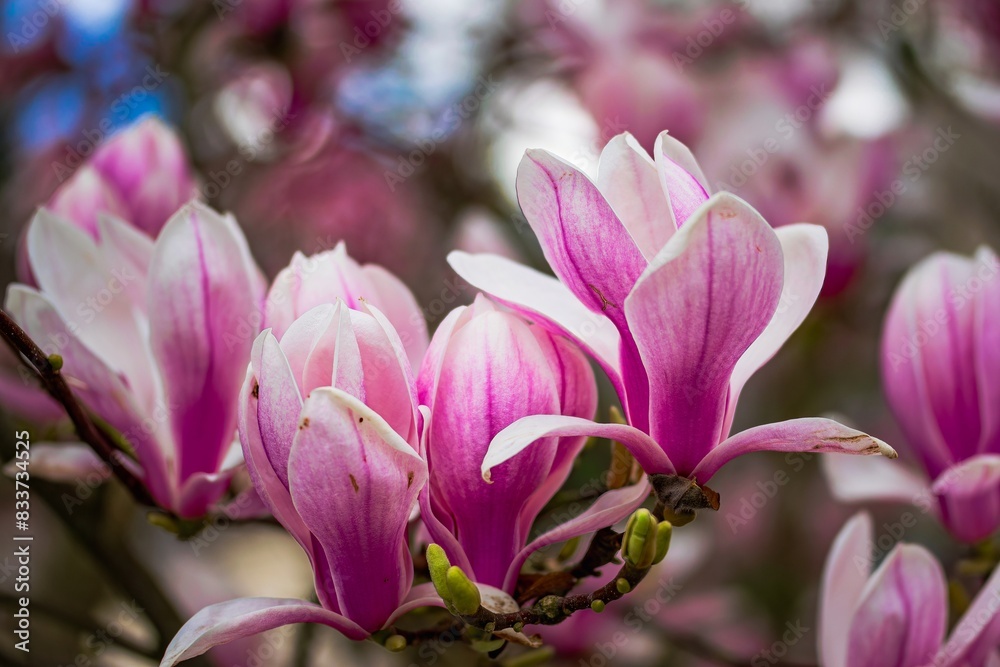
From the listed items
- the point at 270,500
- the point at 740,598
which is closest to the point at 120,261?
the point at 270,500

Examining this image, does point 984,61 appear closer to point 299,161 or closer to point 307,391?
point 299,161

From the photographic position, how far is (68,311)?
73cm

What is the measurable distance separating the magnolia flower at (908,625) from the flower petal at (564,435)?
25 cm

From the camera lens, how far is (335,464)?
→ 0.51 meters

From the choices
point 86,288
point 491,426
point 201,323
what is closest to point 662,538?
point 491,426

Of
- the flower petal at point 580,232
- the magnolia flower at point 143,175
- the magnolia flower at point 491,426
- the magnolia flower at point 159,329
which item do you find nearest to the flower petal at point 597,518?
the magnolia flower at point 491,426

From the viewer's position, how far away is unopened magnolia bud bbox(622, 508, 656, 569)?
0.52 m

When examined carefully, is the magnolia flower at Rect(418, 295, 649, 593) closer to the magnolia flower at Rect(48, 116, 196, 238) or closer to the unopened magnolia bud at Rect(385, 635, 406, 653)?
the unopened magnolia bud at Rect(385, 635, 406, 653)

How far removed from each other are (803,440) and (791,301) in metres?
0.12

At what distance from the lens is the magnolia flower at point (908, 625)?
685 millimetres

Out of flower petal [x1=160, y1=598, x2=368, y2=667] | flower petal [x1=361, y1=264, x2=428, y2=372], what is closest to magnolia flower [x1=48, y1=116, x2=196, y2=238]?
flower petal [x1=361, y1=264, x2=428, y2=372]

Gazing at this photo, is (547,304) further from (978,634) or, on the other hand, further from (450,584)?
(978,634)

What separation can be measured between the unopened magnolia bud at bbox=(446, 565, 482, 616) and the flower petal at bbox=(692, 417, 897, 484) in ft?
0.55

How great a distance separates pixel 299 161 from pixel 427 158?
10.5 inches
